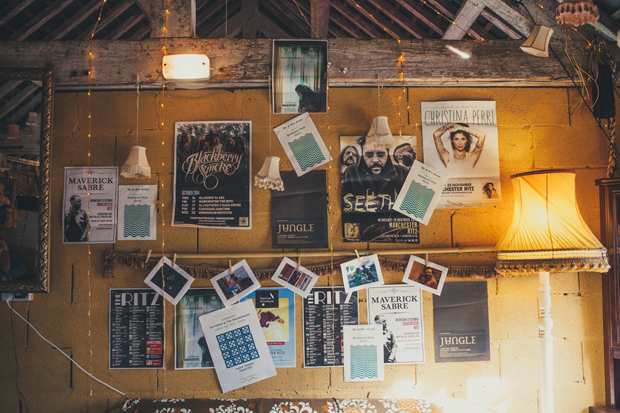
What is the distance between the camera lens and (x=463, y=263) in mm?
1861

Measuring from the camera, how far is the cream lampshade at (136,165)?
5.57 ft

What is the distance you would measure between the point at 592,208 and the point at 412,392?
138 cm

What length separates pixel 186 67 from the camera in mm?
1774

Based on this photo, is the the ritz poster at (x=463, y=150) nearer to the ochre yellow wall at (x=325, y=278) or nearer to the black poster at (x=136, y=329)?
the ochre yellow wall at (x=325, y=278)

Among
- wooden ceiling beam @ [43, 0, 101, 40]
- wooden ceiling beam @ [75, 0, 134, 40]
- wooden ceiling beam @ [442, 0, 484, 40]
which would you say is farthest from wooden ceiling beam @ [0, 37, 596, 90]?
wooden ceiling beam @ [75, 0, 134, 40]

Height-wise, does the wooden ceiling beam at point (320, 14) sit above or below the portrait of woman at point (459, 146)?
above

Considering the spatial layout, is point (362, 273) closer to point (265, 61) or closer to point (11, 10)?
point (265, 61)

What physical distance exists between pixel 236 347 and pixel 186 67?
1453 millimetres

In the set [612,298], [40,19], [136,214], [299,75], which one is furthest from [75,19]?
[612,298]

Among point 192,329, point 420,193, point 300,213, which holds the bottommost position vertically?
point 192,329

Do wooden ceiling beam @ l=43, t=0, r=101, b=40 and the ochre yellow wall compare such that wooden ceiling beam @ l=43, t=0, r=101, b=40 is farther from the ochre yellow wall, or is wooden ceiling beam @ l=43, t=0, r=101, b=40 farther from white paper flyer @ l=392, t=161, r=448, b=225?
white paper flyer @ l=392, t=161, r=448, b=225

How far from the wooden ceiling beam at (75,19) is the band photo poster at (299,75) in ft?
4.93

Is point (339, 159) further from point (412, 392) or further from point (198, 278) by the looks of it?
point (412, 392)

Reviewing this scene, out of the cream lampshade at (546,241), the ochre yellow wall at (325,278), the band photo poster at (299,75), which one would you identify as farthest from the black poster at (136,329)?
the cream lampshade at (546,241)
